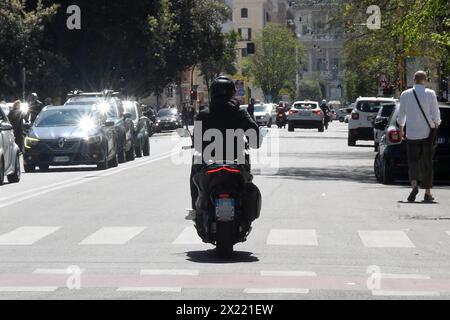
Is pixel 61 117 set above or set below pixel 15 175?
above

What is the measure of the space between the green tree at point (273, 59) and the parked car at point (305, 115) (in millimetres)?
85328

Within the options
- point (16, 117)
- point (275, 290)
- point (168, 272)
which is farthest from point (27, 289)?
point (16, 117)

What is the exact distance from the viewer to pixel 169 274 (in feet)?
39.7

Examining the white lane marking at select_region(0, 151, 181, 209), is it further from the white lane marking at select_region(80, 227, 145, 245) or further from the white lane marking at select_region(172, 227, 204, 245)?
the white lane marking at select_region(172, 227, 204, 245)

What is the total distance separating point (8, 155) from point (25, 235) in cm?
1129

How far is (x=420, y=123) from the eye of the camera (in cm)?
2075

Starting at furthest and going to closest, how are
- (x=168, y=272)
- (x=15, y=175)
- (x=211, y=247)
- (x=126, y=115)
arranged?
(x=126, y=115), (x=15, y=175), (x=211, y=247), (x=168, y=272)

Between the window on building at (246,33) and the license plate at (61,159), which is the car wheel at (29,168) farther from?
the window on building at (246,33)

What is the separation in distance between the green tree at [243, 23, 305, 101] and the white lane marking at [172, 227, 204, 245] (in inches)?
5757

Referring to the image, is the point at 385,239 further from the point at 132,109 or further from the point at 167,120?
the point at 167,120

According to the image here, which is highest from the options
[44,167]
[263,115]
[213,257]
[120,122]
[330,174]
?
[213,257]

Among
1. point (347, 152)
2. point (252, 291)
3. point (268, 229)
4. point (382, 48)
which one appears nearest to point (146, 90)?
point (382, 48)

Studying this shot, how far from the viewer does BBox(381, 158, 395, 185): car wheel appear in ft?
84.0
